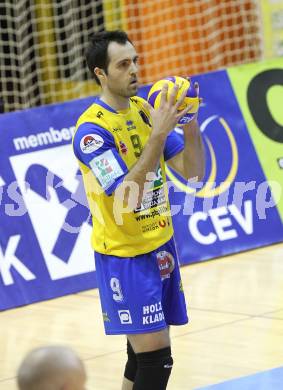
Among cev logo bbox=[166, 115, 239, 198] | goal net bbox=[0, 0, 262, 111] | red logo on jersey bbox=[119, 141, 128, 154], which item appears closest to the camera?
red logo on jersey bbox=[119, 141, 128, 154]

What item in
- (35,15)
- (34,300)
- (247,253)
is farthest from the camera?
(35,15)

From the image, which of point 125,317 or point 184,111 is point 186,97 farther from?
point 125,317

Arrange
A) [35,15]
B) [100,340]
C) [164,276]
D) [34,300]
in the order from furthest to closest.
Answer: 1. [35,15]
2. [34,300]
3. [100,340]
4. [164,276]

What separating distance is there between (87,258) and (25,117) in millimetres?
1326

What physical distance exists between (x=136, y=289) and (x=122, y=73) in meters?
1.02

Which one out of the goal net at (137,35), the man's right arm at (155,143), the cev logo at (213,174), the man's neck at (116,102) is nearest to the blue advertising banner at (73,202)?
the cev logo at (213,174)

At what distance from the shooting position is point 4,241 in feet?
26.1

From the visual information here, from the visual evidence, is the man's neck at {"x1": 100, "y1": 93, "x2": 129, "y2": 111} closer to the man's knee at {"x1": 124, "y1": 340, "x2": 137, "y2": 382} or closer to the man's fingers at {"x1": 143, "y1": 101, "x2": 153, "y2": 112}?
the man's fingers at {"x1": 143, "y1": 101, "x2": 153, "y2": 112}

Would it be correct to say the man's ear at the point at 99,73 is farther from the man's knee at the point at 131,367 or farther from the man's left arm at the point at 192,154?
the man's knee at the point at 131,367

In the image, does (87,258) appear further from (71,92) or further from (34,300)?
(71,92)

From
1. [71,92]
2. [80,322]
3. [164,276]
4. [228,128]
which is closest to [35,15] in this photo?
[71,92]

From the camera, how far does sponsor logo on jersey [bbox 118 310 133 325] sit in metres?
4.47

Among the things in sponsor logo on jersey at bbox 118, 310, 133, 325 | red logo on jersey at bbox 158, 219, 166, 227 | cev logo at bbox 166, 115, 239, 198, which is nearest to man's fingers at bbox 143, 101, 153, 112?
red logo on jersey at bbox 158, 219, 166, 227

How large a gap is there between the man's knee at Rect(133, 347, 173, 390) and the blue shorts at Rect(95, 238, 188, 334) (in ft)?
0.37
